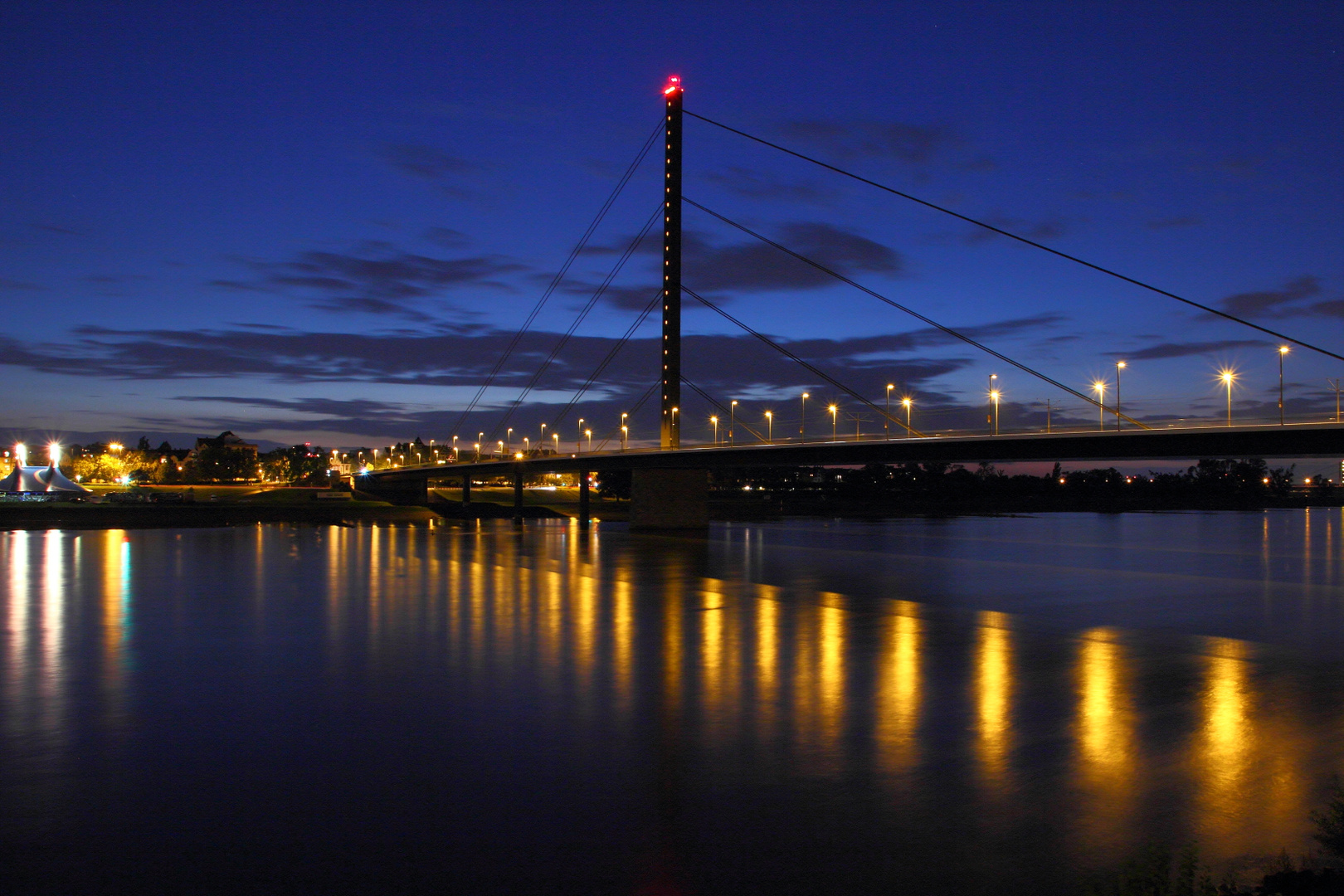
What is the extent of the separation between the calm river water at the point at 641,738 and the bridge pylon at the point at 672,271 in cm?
3179

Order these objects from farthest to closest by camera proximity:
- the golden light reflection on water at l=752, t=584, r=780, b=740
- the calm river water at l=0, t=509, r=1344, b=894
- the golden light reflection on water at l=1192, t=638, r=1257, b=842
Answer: the golden light reflection on water at l=752, t=584, r=780, b=740 < the golden light reflection on water at l=1192, t=638, r=1257, b=842 < the calm river water at l=0, t=509, r=1344, b=894

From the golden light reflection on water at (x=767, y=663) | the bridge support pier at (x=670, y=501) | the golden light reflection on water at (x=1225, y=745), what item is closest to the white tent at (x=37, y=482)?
the bridge support pier at (x=670, y=501)

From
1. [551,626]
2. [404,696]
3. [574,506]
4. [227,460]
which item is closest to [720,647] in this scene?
[551,626]

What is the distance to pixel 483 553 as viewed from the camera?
44.6 m

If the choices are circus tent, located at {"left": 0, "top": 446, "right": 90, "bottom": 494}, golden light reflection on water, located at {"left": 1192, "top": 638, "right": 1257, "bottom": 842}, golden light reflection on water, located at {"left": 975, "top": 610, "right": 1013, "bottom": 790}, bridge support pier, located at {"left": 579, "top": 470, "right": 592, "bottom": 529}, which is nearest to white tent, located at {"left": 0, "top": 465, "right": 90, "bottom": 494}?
circus tent, located at {"left": 0, "top": 446, "right": 90, "bottom": 494}

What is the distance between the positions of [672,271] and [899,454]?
23927 mm

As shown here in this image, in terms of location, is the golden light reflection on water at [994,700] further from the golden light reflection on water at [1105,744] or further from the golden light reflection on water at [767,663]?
the golden light reflection on water at [767,663]

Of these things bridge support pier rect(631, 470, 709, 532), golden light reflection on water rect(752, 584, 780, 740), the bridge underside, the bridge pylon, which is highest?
the bridge pylon

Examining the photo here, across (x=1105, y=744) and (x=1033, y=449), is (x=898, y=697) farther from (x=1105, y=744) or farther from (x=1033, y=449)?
(x=1033, y=449)

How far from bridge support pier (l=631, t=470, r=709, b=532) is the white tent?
51.2 meters

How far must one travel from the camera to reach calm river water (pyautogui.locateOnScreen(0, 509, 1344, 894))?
299 inches

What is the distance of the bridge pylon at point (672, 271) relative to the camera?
193 ft

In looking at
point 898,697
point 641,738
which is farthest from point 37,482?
point 898,697

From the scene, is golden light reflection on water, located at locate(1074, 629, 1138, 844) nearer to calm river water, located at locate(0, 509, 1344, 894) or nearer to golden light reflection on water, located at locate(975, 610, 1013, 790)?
calm river water, located at locate(0, 509, 1344, 894)
